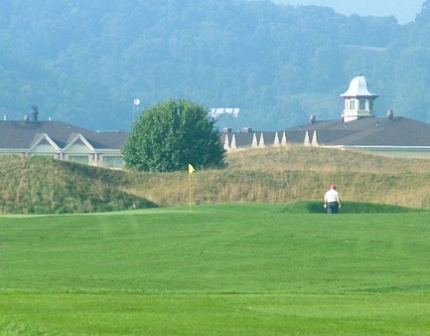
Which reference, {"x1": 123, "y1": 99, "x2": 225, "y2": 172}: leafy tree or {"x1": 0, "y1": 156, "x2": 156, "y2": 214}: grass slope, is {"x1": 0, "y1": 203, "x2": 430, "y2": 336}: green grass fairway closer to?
{"x1": 0, "y1": 156, "x2": 156, "y2": 214}: grass slope

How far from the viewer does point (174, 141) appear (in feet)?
239

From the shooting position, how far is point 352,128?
111438 mm

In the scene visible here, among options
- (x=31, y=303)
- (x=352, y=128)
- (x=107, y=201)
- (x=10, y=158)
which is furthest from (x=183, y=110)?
(x=31, y=303)

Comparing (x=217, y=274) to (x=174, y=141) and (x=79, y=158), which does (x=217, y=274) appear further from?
(x=79, y=158)

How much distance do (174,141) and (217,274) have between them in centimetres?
5090

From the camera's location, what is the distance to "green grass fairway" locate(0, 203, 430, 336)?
12.6 m

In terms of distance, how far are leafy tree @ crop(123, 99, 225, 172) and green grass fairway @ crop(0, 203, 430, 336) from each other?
30.3 meters

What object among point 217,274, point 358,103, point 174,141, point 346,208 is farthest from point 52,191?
point 358,103

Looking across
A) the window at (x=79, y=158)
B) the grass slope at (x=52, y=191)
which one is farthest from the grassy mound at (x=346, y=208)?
the window at (x=79, y=158)

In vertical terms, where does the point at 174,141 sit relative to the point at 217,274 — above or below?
above

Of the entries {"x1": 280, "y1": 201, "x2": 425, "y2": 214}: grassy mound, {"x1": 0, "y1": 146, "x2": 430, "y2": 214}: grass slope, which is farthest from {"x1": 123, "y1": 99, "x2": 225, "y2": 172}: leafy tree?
{"x1": 280, "y1": 201, "x2": 425, "y2": 214}: grassy mound

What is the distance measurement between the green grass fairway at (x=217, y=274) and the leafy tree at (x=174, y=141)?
3028 cm

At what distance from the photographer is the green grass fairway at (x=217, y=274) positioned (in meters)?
12.6

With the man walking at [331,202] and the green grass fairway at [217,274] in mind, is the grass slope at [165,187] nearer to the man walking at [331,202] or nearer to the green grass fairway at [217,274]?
the green grass fairway at [217,274]
